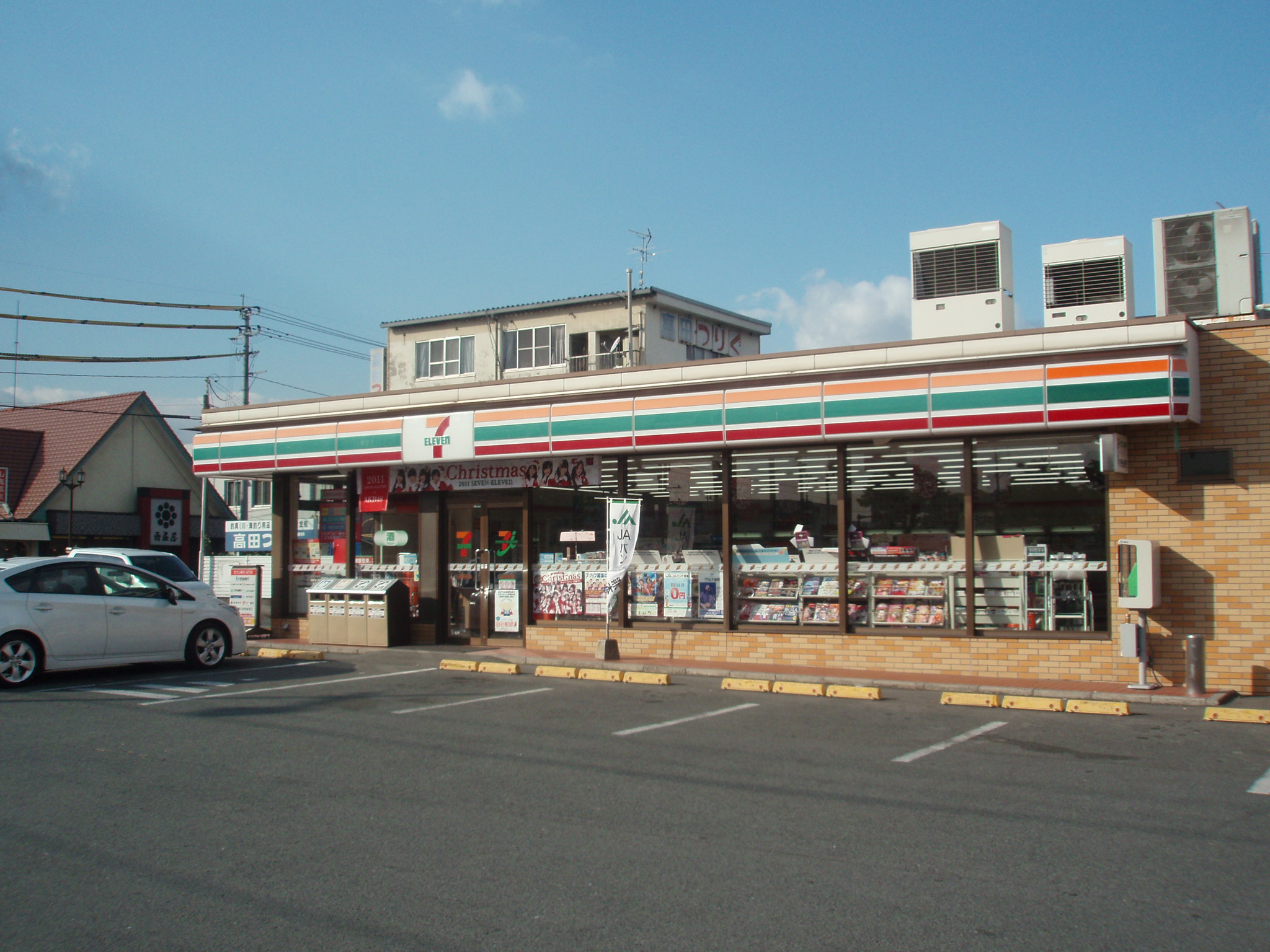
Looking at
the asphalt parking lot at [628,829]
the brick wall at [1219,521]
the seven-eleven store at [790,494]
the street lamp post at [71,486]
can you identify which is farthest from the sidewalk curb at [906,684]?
the street lamp post at [71,486]

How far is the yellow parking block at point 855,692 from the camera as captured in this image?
12.0m

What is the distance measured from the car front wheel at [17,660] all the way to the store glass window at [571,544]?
7.08 m

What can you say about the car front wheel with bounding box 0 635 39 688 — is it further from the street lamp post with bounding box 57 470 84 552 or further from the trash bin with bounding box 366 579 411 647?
the street lamp post with bounding box 57 470 84 552

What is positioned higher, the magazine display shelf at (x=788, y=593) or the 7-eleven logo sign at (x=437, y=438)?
the 7-eleven logo sign at (x=437, y=438)

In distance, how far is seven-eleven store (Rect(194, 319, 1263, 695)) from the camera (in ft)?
41.6

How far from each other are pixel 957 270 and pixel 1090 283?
171 centimetres

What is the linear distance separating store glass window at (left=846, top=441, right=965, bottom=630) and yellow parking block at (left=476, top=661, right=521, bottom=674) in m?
4.71

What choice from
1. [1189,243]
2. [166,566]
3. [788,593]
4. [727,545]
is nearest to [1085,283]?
[1189,243]

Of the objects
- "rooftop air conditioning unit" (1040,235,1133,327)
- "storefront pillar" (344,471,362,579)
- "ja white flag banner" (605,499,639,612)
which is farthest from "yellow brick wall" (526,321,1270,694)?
"storefront pillar" (344,471,362,579)

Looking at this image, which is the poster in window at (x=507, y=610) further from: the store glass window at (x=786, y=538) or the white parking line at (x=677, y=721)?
the white parking line at (x=677, y=721)

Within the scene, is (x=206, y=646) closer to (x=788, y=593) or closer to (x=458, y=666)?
(x=458, y=666)

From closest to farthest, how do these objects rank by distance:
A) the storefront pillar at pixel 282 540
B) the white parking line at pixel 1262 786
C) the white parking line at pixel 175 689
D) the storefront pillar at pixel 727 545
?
the white parking line at pixel 1262 786 → the white parking line at pixel 175 689 → the storefront pillar at pixel 727 545 → the storefront pillar at pixel 282 540

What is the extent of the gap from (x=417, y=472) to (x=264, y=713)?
7.58 metres

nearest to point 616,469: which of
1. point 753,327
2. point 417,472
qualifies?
point 417,472
